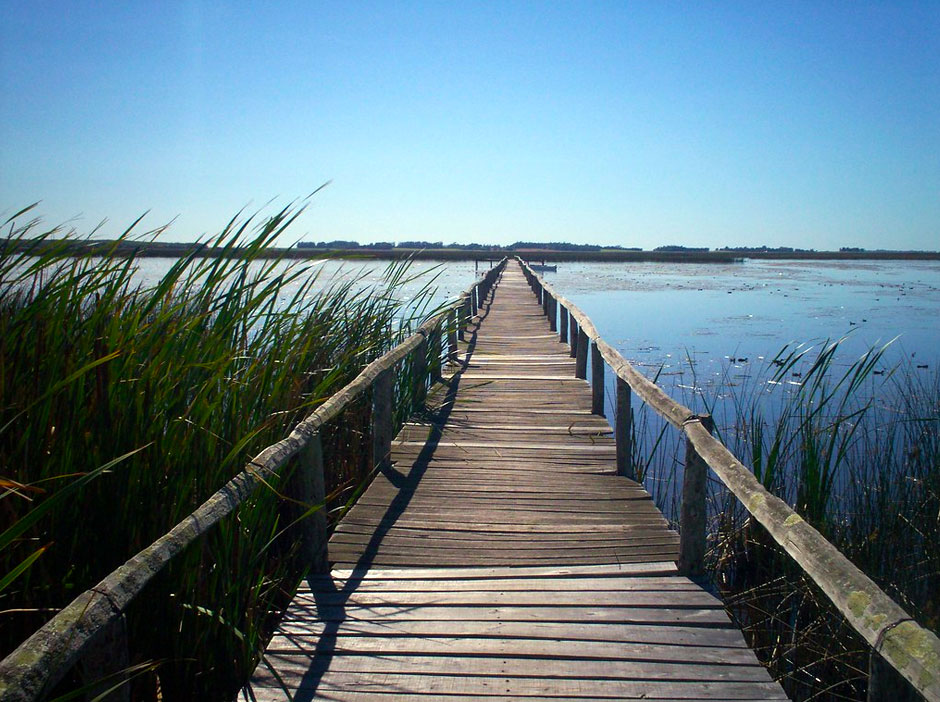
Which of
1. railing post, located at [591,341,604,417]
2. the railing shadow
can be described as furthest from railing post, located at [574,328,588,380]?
the railing shadow

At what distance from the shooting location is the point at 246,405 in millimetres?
3293

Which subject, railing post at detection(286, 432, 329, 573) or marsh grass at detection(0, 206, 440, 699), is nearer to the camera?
marsh grass at detection(0, 206, 440, 699)

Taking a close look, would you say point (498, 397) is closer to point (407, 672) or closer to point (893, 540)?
point (893, 540)

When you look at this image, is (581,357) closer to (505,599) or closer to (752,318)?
(505,599)

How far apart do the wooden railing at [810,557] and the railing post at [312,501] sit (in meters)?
1.64

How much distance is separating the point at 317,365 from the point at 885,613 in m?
4.13

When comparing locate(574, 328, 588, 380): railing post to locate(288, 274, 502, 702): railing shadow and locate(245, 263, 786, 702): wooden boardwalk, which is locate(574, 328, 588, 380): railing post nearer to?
locate(288, 274, 502, 702): railing shadow

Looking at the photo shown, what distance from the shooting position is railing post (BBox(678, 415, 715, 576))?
329cm

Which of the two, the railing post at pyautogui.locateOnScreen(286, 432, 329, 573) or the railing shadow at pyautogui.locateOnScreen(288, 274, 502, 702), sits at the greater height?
the railing post at pyautogui.locateOnScreen(286, 432, 329, 573)

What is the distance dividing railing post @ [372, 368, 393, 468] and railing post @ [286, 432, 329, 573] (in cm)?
131

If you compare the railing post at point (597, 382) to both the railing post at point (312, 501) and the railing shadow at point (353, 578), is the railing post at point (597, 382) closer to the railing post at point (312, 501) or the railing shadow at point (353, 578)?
the railing shadow at point (353, 578)

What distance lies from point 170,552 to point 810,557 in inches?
70.1

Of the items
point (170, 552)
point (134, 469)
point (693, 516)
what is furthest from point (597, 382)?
point (170, 552)

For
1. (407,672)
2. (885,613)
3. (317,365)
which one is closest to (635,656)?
(407,672)
